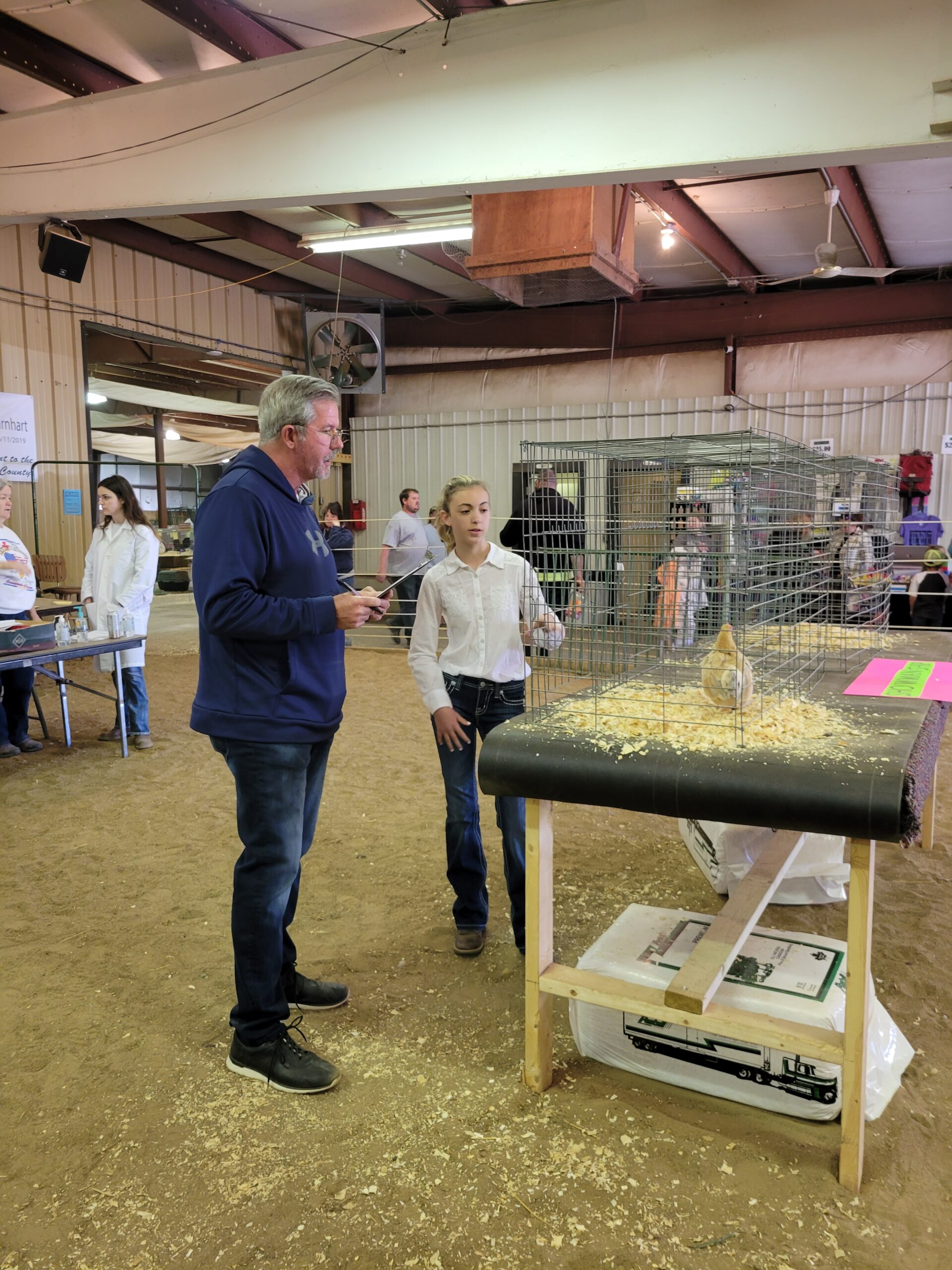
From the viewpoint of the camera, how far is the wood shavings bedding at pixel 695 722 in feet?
6.52

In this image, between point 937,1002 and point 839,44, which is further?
point 839,44

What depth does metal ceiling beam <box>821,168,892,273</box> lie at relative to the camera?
20.1ft

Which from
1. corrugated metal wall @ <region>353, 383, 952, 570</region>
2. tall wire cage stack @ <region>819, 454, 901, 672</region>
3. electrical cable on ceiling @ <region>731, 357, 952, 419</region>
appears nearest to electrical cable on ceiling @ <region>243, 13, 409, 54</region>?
tall wire cage stack @ <region>819, 454, 901, 672</region>

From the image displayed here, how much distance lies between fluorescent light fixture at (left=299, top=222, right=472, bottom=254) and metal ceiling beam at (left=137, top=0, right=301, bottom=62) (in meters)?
1.83

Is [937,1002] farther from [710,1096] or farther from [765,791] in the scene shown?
[765,791]

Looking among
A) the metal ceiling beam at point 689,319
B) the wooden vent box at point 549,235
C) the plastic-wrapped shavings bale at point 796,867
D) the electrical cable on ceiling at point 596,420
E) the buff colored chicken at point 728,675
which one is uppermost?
the metal ceiling beam at point 689,319

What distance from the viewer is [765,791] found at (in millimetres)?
1751

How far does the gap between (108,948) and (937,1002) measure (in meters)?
2.55

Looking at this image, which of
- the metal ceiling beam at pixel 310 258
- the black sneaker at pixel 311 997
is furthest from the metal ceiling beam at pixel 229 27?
the black sneaker at pixel 311 997

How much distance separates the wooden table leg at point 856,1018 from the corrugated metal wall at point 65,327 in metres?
7.44

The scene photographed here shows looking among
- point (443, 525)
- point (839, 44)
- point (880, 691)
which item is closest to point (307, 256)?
point (839, 44)

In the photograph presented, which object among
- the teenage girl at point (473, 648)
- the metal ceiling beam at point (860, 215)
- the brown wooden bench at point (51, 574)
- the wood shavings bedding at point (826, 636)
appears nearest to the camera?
the teenage girl at point (473, 648)

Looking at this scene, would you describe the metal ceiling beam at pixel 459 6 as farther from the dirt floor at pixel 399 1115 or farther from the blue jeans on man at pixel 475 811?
the dirt floor at pixel 399 1115

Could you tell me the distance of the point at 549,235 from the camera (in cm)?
512
